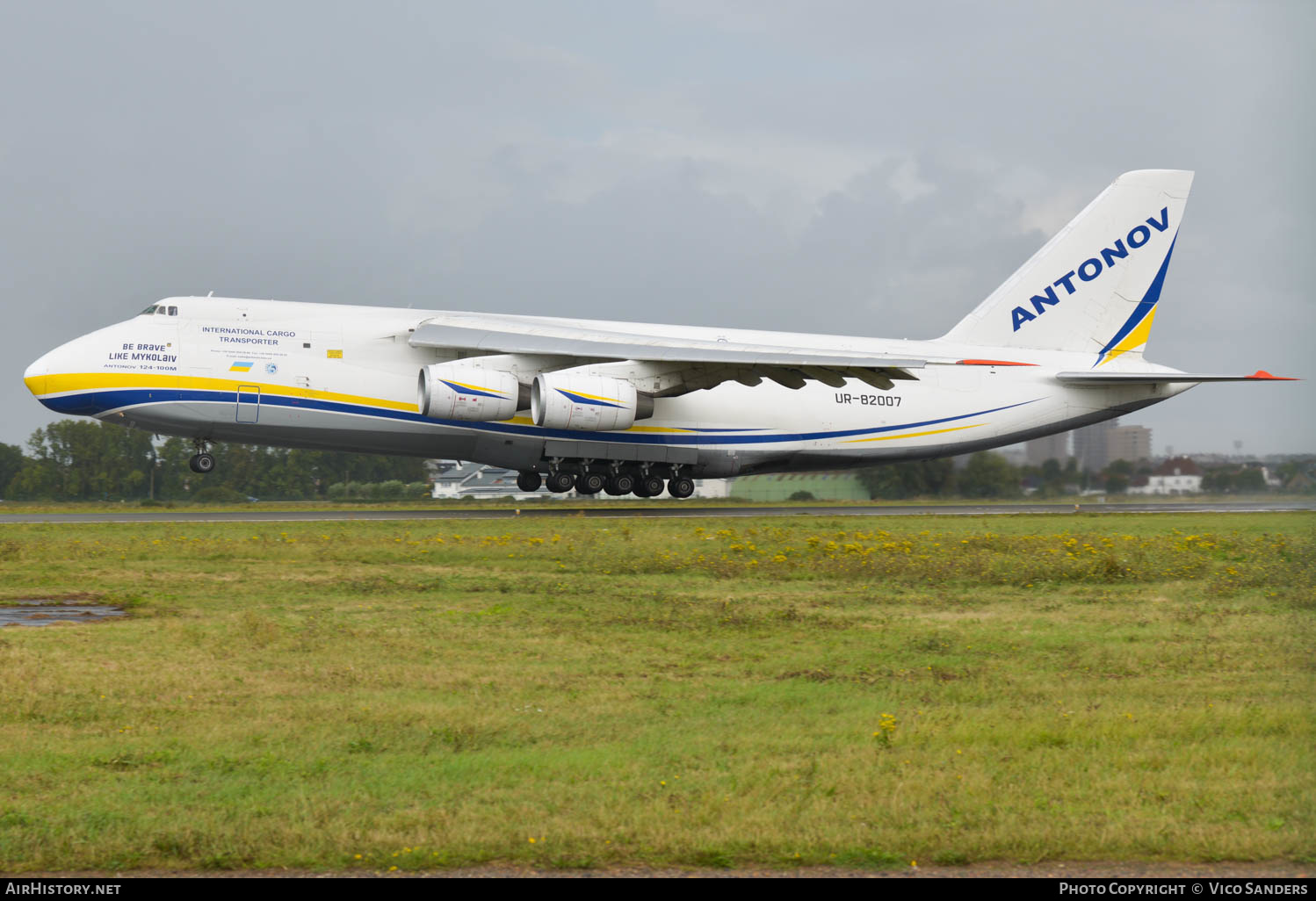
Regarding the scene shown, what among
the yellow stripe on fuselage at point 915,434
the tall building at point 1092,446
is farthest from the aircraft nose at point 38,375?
the tall building at point 1092,446

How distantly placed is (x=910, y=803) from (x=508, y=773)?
6.55 ft

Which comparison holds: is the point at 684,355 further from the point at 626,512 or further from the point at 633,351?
the point at 626,512

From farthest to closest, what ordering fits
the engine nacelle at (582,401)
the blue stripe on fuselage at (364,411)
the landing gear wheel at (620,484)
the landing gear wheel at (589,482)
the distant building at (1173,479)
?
1. the distant building at (1173,479)
2. the landing gear wheel at (620,484)
3. the landing gear wheel at (589,482)
4. the engine nacelle at (582,401)
5. the blue stripe on fuselage at (364,411)

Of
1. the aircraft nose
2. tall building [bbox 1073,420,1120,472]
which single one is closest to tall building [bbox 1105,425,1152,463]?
tall building [bbox 1073,420,1120,472]

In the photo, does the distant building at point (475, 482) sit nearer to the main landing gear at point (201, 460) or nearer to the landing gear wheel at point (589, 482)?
the landing gear wheel at point (589, 482)

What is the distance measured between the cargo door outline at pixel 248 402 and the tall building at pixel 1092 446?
20.0m

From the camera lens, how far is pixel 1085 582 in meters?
14.1

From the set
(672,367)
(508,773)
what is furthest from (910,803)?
(672,367)

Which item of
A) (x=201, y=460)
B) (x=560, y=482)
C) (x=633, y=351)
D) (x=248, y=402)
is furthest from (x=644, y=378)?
(x=201, y=460)

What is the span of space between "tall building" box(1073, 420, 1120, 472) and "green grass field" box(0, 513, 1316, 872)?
641 inches

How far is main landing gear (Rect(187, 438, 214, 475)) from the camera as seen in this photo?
81.2 ft

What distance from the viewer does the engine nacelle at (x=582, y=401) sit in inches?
934

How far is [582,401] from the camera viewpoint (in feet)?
78.2

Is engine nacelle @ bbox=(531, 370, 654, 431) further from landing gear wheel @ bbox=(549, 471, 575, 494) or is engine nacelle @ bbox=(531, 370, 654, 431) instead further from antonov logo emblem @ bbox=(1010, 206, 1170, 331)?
antonov logo emblem @ bbox=(1010, 206, 1170, 331)
